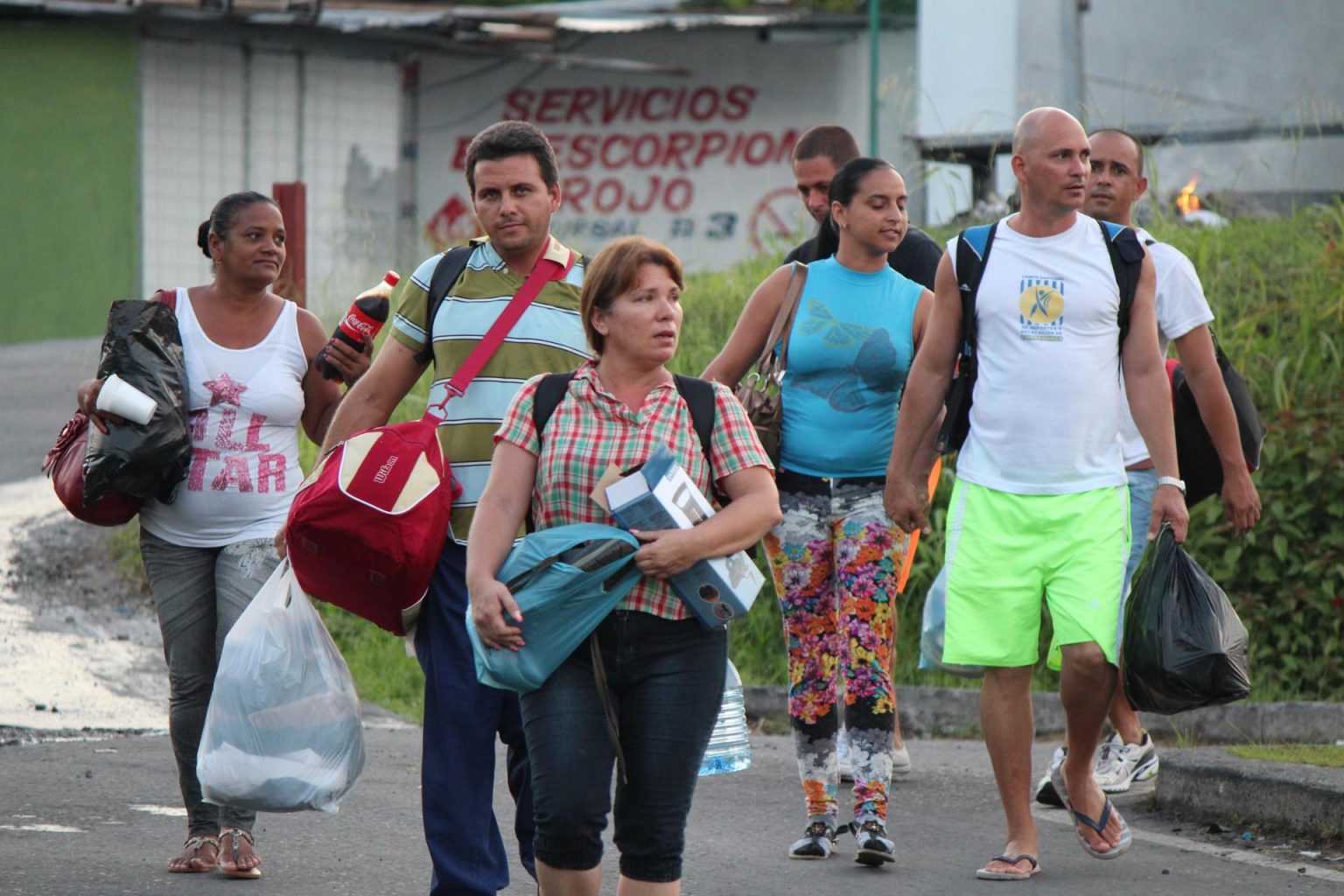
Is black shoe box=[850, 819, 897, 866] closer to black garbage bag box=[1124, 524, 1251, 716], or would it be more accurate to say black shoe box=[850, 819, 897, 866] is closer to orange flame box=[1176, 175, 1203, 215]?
black garbage bag box=[1124, 524, 1251, 716]

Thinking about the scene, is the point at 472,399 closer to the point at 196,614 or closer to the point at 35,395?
the point at 196,614

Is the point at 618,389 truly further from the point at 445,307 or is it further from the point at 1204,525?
the point at 1204,525

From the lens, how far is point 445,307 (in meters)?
4.69

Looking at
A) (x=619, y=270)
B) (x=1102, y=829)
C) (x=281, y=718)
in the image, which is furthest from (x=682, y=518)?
(x=1102, y=829)

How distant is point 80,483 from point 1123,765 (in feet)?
12.3

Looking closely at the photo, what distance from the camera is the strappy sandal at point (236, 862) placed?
530 cm

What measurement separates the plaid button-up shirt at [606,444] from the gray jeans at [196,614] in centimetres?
163

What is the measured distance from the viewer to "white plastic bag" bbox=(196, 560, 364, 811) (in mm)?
4777

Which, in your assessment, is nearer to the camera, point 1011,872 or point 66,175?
point 1011,872

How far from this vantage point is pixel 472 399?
4.65 metres

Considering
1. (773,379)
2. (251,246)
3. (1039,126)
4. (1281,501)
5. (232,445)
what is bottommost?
(1281,501)

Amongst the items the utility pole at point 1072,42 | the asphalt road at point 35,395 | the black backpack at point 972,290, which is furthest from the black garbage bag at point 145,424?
A: the utility pole at point 1072,42

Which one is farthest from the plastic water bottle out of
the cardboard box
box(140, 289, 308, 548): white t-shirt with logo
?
box(140, 289, 308, 548): white t-shirt with logo

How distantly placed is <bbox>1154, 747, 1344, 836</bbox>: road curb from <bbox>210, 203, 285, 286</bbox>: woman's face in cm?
347
